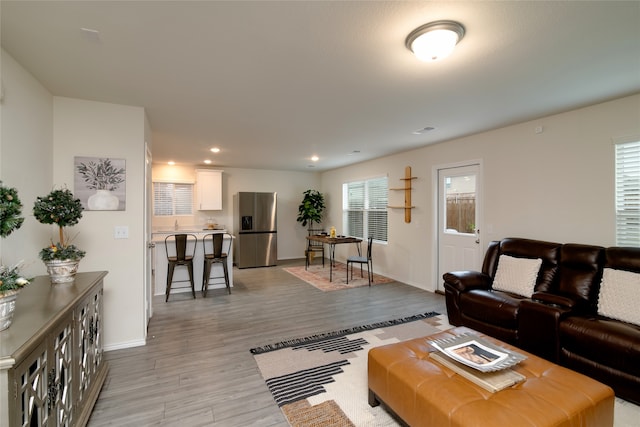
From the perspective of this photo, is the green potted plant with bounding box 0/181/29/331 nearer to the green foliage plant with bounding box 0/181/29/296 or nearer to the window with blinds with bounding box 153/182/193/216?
the green foliage plant with bounding box 0/181/29/296

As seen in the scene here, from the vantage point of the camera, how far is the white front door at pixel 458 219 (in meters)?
4.37

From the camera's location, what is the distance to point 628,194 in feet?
9.42

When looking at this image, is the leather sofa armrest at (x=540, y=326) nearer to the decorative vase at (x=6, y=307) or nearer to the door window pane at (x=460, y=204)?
the door window pane at (x=460, y=204)

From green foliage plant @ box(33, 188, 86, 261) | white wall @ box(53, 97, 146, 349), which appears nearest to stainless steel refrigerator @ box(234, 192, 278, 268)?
white wall @ box(53, 97, 146, 349)

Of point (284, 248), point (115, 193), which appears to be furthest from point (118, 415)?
point (284, 248)

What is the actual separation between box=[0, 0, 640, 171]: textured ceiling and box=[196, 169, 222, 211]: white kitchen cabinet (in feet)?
11.9

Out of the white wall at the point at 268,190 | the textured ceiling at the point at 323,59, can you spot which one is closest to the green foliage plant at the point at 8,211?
the textured ceiling at the point at 323,59

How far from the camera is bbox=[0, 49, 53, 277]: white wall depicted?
2.03m

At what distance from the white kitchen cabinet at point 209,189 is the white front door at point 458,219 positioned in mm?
5131

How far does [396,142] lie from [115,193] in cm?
396

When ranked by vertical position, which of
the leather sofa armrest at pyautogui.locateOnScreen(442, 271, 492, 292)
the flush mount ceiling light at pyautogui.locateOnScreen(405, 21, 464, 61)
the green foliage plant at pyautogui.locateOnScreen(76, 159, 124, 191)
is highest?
the flush mount ceiling light at pyautogui.locateOnScreen(405, 21, 464, 61)

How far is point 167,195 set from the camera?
23.2 ft

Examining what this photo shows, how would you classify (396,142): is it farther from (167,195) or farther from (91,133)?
(167,195)

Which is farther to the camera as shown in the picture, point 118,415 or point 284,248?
point 284,248
